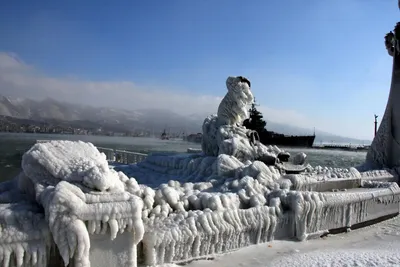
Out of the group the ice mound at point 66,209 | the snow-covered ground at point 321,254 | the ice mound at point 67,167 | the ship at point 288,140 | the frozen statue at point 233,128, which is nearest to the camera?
the ice mound at point 66,209

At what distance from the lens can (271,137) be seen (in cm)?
4238

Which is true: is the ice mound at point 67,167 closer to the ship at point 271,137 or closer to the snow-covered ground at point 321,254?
the snow-covered ground at point 321,254

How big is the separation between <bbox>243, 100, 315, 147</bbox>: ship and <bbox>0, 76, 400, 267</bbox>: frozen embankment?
90.6 ft

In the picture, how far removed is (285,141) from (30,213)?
45.7 m

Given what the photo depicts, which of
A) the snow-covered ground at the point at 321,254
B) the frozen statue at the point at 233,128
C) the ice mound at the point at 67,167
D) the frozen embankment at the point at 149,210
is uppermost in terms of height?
the frozen statue at the point at 233,128

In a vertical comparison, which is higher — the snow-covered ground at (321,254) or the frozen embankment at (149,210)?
the frozen embankment at (149,210)

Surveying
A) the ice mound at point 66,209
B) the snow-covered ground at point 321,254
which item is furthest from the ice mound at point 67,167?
the snow-covered ground at point 321,254

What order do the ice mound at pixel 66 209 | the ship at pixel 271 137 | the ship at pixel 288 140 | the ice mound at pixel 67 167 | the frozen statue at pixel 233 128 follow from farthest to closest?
the ship at pixel 288 140 → the ship at pixel 271 137 → the frozen statue at pixel 233 128 → the ice mound at pixel 67 167 → the ice mound at pixel 66 209

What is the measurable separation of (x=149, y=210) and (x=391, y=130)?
29.9 feet

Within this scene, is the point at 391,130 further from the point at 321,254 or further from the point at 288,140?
the point at 288,140

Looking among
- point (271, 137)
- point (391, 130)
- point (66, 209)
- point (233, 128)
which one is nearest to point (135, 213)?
point (66, 209)

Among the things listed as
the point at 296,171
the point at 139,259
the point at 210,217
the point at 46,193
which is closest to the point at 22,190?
the point at 46,193

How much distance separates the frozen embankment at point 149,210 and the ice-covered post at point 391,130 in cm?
392

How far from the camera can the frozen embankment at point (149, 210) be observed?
274 centimetres
